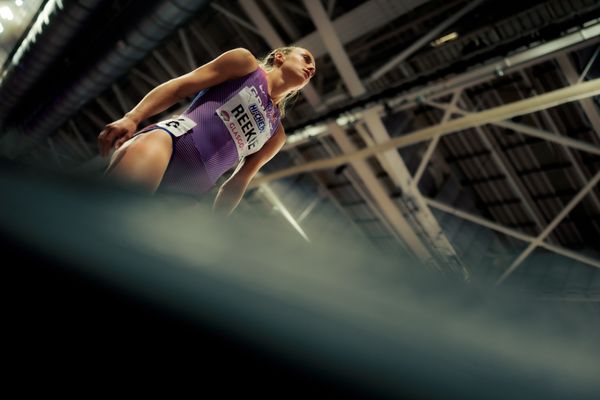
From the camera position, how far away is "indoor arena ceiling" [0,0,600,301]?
443 cm

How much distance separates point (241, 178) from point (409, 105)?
130 inches

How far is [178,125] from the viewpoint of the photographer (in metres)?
1.74

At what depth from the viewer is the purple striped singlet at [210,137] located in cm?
176

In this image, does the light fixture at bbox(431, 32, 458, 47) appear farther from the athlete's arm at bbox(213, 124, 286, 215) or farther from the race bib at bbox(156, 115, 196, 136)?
the race bib at bbox(156, 115, 196, 136)

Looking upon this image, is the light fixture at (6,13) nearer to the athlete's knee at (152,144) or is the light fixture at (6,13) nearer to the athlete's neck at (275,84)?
the athlete's neck at (275,84)

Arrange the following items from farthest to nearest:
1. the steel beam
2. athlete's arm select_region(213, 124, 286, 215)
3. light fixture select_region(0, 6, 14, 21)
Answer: light fixture select_region(0, 6, 14, 21), the steel beam, athlete's arm select_region(213, 124, 286, 215)

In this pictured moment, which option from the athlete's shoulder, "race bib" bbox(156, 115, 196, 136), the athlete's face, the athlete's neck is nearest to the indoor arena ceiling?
the athlete's face

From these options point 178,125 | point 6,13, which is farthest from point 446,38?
point 6,13

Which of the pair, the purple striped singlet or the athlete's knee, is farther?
the purple striped singlet

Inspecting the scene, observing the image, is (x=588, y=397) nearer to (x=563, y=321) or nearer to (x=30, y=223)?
(x=30, y=223)

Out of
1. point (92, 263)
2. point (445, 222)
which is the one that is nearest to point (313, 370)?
point (92, 263)

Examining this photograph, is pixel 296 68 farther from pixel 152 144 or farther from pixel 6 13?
pixel 6 13

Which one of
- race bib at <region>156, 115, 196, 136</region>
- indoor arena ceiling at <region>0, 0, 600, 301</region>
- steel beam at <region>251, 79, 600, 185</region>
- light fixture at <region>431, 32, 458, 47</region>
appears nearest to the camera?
race bib at <region>156, 115, 196, 136</region>

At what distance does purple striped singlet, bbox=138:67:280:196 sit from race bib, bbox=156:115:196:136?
2cm
